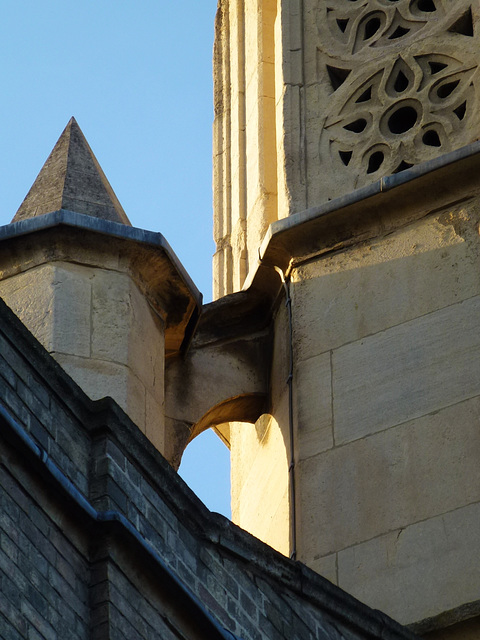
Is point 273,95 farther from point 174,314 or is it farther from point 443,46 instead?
point 174,314

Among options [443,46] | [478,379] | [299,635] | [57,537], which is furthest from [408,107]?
[57,537]

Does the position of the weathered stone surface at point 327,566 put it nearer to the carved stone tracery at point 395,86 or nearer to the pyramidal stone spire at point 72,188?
the pyramidal stone spire at point 72,188

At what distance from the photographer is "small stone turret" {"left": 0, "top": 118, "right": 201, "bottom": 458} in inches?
401

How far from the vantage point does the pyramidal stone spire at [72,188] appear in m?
10.6

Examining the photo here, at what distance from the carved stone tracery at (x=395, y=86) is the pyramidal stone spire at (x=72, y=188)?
4.37 ft

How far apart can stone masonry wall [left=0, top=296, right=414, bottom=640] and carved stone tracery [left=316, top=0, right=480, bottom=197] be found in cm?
392

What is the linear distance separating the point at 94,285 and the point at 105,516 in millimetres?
3533

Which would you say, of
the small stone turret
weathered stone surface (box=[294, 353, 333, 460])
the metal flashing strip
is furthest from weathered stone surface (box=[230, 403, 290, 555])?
the metal flashing strip

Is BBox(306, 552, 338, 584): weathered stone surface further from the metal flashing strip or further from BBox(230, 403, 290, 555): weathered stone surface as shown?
the metal flashing strip

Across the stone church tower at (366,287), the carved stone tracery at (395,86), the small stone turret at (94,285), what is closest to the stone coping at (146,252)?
the small stone turret at (94,285)

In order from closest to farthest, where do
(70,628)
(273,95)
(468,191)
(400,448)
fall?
(70,628) → (400,448) → (468,191) → (273,95)

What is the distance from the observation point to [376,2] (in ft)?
39.4

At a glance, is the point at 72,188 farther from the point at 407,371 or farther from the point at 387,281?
the point at 407,371

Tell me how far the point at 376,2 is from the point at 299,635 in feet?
16.9
